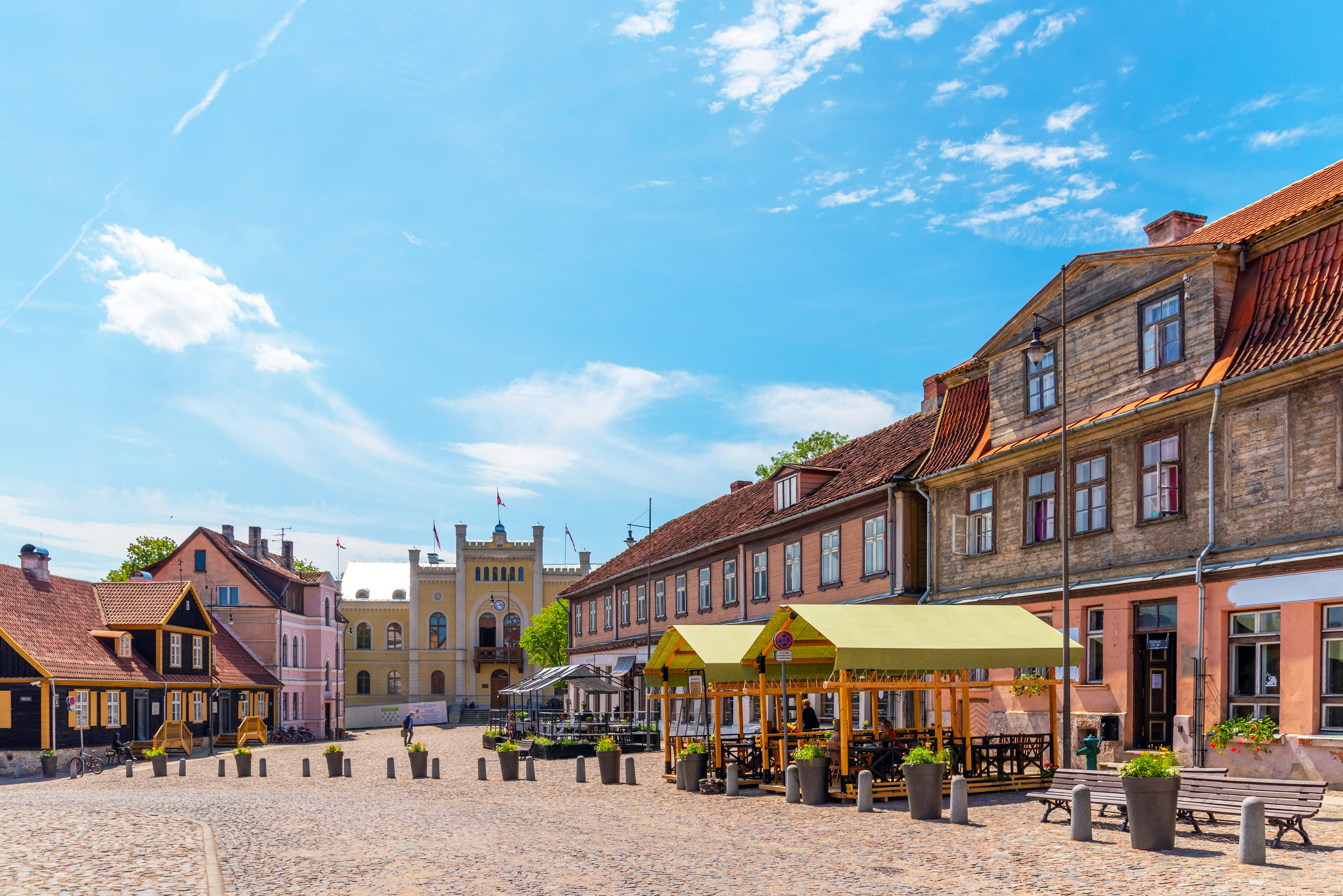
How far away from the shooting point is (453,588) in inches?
3278

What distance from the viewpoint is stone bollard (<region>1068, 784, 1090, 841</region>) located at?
43.5 ft

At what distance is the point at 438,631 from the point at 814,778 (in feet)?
224

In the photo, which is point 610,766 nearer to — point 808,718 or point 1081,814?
point 808,718

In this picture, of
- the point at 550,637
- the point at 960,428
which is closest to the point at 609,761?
the point at 960,428

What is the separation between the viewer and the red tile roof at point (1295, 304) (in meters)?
17.2

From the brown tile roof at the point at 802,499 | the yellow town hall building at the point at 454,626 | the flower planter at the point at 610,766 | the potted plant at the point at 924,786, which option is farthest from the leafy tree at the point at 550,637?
the potted plant at the point at 924,786

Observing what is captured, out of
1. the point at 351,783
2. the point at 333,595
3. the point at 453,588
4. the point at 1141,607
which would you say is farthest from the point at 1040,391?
the point at 453,588

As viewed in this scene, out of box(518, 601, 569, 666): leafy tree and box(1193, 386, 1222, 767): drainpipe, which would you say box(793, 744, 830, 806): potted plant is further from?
box(518, 601, 569, 666): leafy tree

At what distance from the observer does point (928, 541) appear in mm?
27453

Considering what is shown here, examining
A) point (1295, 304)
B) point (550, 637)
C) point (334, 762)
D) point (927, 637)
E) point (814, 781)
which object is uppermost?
point (1295, 304)

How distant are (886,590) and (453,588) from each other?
59021 millimetres

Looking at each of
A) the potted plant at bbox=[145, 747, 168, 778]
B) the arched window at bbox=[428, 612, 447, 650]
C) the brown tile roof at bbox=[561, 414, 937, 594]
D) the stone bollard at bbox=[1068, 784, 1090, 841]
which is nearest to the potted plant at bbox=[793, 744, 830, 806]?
the stone bollard at bbox=[1068, 784, 1090, 841]

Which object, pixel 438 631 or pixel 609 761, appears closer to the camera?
pixel 609 761

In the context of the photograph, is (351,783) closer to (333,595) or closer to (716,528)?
(716,528)
